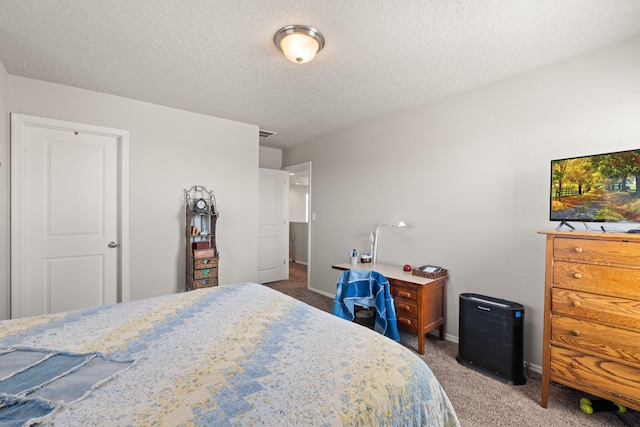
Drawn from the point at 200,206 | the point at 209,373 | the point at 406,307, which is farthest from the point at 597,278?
the point at 200,206

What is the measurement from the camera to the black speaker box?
2197 mm

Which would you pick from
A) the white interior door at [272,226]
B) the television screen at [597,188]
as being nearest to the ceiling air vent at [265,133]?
the white interior door at [272,226]

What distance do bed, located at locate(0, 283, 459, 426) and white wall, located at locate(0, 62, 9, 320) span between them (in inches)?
65.9

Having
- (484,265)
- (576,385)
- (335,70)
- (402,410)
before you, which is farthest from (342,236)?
(402,410)

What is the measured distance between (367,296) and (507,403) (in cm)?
117

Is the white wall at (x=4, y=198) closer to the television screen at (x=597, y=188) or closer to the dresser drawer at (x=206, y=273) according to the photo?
the dresser drawer at (x=206, y=273)

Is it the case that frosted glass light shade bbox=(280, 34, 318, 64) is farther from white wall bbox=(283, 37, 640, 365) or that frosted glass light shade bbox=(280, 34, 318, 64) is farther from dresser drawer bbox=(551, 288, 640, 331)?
dresser drawer bbox=(551, 288, 640, 331)

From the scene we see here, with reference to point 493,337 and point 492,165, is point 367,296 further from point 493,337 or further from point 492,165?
point 492,165

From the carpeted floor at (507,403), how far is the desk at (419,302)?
0.27 m

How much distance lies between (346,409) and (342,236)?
3308mm

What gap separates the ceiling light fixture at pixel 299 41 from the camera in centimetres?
190

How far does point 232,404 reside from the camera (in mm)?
840

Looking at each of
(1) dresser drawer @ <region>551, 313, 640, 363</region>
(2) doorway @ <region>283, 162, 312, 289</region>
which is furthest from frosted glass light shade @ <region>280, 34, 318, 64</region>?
(2) doorway @ <region>283, 162, 312, 289</region>

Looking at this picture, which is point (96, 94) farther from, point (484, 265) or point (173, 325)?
point (484, 265)
